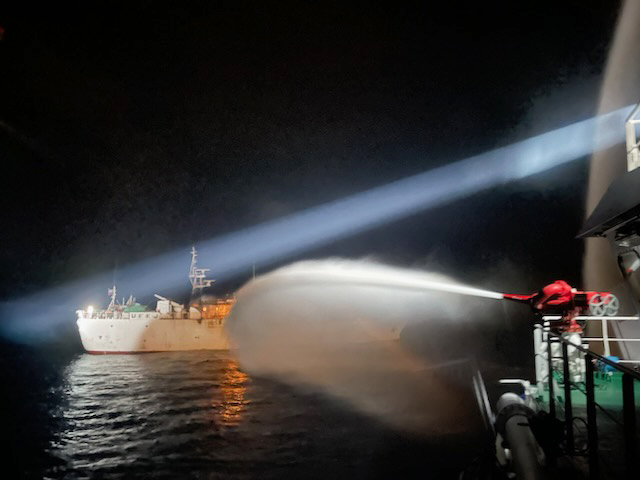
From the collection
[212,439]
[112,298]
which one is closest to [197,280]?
[112,298]

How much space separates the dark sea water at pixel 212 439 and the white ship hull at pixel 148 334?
39.7 metres

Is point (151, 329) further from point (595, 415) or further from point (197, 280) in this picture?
point (595, 415)

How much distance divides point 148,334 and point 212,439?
57819 mm

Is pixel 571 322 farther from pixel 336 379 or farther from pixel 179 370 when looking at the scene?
pixel 179 370

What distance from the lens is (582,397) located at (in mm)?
10516

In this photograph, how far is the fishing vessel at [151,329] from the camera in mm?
71375

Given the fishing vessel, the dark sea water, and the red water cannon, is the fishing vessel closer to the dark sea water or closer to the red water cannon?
the dark sea water

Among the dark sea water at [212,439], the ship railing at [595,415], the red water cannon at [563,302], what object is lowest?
the dark sea water at [212,439]

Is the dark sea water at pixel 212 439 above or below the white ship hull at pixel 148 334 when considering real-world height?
below

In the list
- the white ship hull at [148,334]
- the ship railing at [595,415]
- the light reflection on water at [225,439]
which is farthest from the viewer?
the white ship hull at [148,334]

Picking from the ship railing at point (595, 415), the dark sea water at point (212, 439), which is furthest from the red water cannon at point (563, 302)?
the dark sea water at point (212, 439)

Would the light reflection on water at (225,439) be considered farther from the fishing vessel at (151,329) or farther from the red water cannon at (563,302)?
the fishing vessel at (151,329)

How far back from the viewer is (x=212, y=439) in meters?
17.9

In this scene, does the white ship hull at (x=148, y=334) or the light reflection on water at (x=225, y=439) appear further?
the white ship hull at (x=148, y=334)
